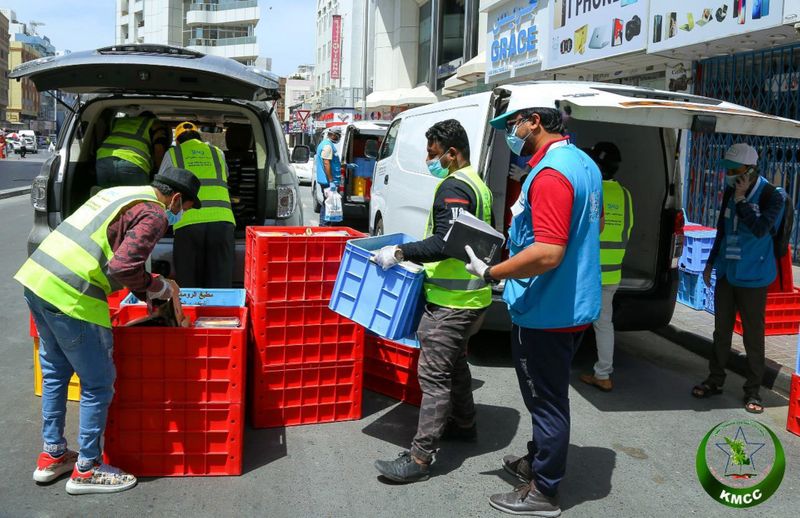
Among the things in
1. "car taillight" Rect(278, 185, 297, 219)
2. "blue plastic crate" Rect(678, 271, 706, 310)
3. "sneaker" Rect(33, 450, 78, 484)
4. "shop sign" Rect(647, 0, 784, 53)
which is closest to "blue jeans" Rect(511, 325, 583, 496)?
"sneaker" Rect(33, 450, 78, 484)

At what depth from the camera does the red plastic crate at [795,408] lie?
16.2 feet

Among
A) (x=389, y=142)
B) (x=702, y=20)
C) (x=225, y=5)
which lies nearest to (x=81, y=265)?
(x=389, y=142)

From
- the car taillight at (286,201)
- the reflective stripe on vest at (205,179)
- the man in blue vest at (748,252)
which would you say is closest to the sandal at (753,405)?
the man in blue vest at (748,252)

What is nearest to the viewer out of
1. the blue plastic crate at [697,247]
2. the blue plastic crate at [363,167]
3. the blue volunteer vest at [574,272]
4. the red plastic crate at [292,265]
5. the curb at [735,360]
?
the blue volunteer vest at [574,272]

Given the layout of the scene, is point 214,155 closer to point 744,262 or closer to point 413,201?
point 413,201

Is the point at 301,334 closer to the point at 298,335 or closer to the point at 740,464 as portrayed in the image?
the point at 298,335

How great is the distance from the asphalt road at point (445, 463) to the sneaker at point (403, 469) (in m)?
0.07

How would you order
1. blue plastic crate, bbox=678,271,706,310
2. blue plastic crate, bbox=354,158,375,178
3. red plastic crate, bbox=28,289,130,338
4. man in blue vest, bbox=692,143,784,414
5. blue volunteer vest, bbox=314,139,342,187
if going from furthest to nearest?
blue plastic crate, bbox=354,158,375,178 < blue volunteer vest, bbox=314,139,342,187 < blue plastic crate, bbox=678,271,706,310 < man in blue vest, bbox=692,143,784,414 < red plastic crate, bbox=28,289,130,338

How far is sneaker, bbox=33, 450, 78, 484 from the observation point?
12.5ft

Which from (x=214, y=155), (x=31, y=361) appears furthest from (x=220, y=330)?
(x=31, y=361)

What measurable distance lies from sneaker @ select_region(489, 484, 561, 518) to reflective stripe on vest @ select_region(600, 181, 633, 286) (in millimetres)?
2280

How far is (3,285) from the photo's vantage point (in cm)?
859

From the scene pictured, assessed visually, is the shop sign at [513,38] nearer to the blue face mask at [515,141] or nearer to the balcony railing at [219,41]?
the blue face mask at [515,141]

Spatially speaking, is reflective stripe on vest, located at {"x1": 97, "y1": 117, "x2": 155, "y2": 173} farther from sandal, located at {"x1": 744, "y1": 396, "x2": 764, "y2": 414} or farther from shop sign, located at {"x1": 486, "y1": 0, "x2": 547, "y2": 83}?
shop sign, located at {"x1": 486, "y1": 0, "x2": 547, "y2": 83}
